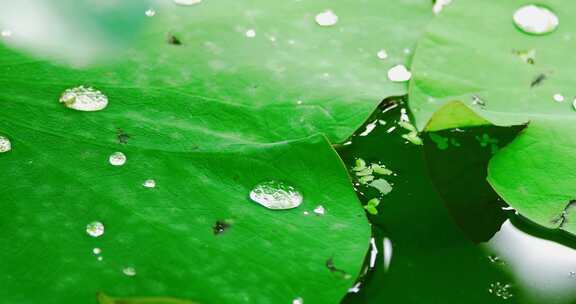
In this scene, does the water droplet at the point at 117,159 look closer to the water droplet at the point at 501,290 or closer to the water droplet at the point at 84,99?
the water droplet at the point at 84,99

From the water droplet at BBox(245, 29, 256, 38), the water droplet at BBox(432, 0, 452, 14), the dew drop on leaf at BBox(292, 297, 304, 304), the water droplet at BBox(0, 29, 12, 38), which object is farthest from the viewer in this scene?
the water droplet at BBox(432, 0, 452, 14)

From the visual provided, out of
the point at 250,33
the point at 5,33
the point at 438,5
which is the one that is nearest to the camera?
the point at 5,33

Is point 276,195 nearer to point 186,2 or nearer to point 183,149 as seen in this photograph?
point 183,149

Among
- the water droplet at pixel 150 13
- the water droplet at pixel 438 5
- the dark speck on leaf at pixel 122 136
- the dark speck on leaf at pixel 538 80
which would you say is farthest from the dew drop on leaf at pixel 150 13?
the dark speck on leaf at pixel 538 80

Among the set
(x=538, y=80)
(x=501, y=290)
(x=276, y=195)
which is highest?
(x=538, y=80)

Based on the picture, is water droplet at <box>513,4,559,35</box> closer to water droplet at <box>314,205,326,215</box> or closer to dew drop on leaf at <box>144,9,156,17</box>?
water droplet at <box>314,205,326,215</box>

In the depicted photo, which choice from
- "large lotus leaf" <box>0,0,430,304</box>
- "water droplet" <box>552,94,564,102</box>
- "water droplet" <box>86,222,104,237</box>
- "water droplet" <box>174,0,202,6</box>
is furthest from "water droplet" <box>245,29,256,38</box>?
"water droplet" <box>552,94,564,102</box>

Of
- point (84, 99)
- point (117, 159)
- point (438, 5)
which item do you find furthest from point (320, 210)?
point (438, 5)
